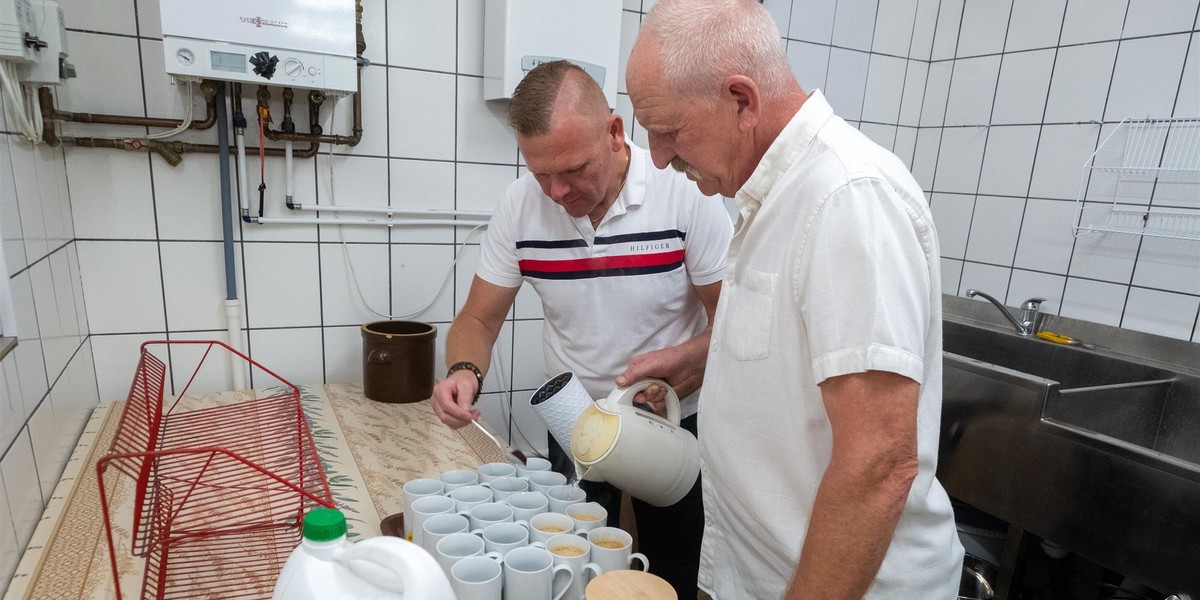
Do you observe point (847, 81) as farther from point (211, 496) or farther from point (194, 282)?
point (211, 496)

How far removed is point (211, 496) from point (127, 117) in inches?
38.2

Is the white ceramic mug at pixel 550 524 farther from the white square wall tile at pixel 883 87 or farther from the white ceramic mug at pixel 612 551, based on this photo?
the white square wall tile at pixel 883 87

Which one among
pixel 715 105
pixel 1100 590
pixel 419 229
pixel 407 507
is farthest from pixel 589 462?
pixel 1100 590

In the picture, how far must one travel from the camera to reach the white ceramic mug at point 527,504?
37.6 inches

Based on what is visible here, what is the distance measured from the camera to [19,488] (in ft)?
3.07

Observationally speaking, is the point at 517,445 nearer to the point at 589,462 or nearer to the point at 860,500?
the point at 589,462

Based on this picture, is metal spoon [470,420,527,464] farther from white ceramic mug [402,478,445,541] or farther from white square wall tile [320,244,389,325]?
white square wall tile [320,244,389,325]

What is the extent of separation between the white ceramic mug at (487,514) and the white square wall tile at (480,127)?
1.17 metres

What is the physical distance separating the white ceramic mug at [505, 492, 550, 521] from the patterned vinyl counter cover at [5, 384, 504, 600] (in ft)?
0.74

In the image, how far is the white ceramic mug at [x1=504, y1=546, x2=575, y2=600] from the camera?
0.78 metres

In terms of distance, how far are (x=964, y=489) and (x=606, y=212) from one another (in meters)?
1.15

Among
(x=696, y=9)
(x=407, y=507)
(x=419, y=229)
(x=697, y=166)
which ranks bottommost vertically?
(x=407, y=507)

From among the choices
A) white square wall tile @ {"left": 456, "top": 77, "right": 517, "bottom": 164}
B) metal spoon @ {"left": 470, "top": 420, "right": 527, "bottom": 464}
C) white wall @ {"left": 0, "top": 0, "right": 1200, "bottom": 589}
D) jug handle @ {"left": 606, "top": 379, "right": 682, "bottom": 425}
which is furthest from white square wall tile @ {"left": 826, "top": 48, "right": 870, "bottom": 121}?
metal spoon @ {"left": 470, "top": 420, "right": 527, "bottom": 464}

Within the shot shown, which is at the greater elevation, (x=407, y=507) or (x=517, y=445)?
(x=407, y=507)
